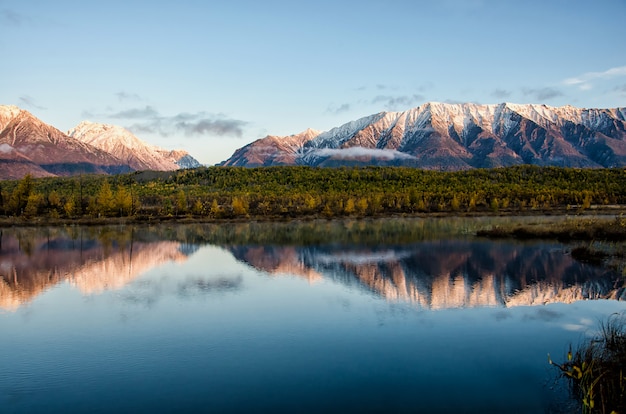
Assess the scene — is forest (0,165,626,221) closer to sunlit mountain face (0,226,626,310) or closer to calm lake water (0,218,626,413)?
sunlit mountain face (0,226,626,310)

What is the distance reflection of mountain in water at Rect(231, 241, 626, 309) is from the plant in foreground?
11.9 m

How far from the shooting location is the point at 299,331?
24.6 meters

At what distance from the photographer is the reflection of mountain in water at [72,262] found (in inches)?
1476

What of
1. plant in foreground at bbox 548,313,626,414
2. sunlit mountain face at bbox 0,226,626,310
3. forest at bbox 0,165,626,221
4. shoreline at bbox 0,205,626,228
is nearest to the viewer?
plant in foreground at bbox 548,313,626,414

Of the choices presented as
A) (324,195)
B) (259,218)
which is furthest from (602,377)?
(324,195)

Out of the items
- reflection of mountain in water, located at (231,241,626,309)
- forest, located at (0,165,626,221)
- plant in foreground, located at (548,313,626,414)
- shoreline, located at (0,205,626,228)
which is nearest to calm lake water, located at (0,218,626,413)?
reflection of mountain in water, located at (231,241,626,309)

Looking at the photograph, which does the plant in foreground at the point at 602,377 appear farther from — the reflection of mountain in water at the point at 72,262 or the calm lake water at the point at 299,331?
the reflection of mountain in water at the point at 72,262

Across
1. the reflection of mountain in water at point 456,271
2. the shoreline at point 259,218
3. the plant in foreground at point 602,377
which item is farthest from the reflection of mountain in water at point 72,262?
the shoreline at point 259,218

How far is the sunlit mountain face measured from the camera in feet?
106

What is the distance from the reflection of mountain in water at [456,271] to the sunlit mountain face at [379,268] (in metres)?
0.07

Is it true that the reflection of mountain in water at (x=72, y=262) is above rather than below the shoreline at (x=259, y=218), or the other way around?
below

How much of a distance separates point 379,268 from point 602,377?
27.9m

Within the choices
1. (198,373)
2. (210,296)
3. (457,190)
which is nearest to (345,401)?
(198,373)

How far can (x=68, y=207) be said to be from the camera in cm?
11394
